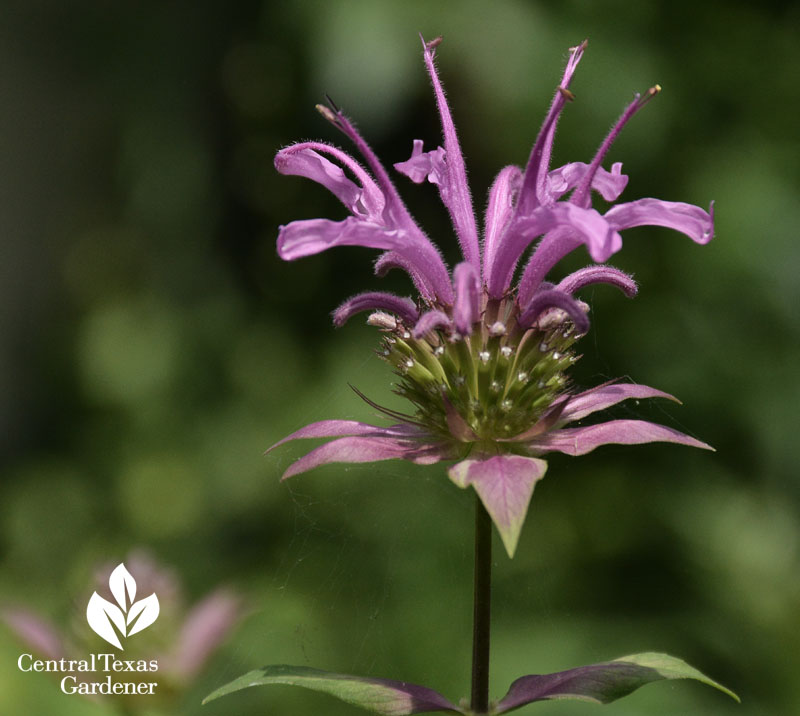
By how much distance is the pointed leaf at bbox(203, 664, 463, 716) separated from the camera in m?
1.00

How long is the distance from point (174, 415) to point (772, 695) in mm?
1916

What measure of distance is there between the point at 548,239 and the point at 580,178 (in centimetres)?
15

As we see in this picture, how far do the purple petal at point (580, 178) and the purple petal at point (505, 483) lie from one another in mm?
387

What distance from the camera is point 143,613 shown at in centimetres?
139

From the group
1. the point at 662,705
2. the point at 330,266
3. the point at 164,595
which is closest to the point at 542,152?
the point at 164,595

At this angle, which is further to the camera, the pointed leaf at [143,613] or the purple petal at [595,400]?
the pointed leaf at [143,613]

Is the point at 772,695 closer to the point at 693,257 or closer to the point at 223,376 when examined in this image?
the point at 693,257

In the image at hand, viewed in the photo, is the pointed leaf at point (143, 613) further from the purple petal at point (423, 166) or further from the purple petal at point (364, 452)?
the purple petal at point (423, 166)

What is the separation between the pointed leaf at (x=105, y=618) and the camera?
1.35 m

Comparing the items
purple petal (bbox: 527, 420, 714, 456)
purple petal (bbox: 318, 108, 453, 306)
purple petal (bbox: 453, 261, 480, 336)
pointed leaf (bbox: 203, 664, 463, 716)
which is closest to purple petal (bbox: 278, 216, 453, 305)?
purple petal (bbox: 318, 108, 453, 306)

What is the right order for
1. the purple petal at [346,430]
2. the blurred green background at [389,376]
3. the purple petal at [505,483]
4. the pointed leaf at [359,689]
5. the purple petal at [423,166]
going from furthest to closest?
the blurred green background at [389,376], the purple petal at [423,166], the purple petal at [346,430], the pointed leaf at [359,689], the purple petal at [505,483]

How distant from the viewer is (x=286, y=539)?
8.63 ft

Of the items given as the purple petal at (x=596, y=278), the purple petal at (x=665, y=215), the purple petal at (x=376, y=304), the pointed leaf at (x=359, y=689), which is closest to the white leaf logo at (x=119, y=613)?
the pointed leaf at (x=359, y=689)

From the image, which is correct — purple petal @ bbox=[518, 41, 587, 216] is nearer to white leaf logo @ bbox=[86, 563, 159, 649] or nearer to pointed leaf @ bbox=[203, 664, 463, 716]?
pointed leaf @ bbox=[203, 664, 463, 716]
